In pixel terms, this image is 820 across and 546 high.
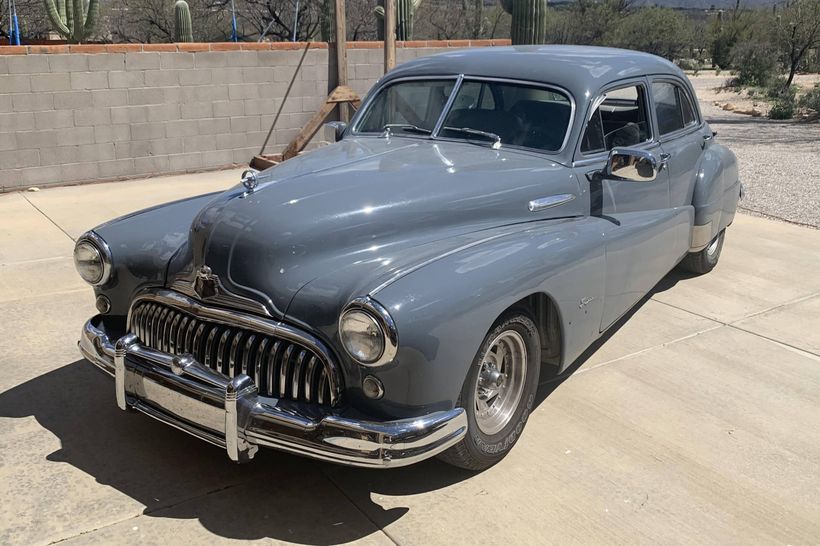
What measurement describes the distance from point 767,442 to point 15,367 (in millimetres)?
3971

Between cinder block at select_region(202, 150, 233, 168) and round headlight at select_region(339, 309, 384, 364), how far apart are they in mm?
8082

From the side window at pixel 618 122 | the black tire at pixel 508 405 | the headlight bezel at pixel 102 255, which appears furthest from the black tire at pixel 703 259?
the headlight bezel at pixel 102 255

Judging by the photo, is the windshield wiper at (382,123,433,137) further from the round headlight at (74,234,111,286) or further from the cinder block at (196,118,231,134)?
the cinder block at (196,118,231,134)

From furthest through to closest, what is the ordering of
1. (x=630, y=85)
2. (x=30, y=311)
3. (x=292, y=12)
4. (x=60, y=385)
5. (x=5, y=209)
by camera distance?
(x=292, y=12) < (x=5, y=209) < (x=30, y=311) < (x=630, y=85) < (x=60, y=385)

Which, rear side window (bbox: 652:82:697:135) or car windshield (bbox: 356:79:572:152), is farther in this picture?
rear side window (bbox: 652:82:697:135)

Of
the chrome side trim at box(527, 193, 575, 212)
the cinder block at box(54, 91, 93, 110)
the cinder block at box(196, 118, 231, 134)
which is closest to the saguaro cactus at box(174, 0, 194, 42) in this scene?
the cinder block at box(196, 118, 231, 134)

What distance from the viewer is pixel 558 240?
143 inches

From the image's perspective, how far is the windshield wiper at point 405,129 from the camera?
4.45 m

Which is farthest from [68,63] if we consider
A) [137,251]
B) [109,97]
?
[137,251]

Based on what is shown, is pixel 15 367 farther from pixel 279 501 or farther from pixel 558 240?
pixel 558 240

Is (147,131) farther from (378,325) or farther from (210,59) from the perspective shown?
(378,325)

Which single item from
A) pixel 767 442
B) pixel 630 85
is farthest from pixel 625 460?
pixel 630 85

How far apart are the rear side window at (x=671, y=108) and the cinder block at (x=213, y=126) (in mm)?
6455

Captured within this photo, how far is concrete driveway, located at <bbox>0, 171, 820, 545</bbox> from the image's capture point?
118 inches
